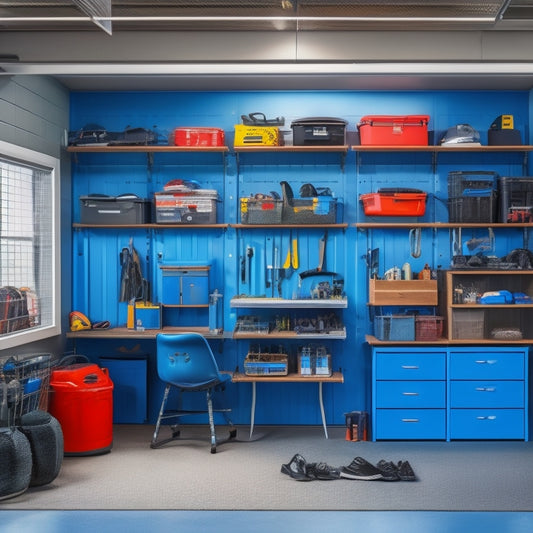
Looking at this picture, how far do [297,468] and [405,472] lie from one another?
74 cm

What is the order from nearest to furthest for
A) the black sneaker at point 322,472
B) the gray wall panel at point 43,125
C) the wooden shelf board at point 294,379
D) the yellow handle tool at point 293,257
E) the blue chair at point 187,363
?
the black sneaker at point 322,472, the gray wall panel at point 43,125, the blue chair at point 187,363, the wooden shelf board at point 294,379, the yellow handle tool at point 293,257

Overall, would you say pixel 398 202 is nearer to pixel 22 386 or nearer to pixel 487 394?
pixel 487 394

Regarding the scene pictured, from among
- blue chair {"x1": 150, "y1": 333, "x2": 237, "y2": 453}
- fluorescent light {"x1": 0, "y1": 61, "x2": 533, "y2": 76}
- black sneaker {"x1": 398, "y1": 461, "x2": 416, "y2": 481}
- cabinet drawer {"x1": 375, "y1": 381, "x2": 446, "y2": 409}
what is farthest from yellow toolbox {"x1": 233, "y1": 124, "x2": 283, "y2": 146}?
black sneaker {"x1": 398, "y1": 461, "x2": 416, "y2": 481}

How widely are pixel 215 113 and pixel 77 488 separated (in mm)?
3384

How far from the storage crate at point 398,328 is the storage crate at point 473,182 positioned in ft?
3.86

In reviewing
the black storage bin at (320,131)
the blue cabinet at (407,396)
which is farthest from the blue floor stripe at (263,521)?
the black storage bin at (320,131)

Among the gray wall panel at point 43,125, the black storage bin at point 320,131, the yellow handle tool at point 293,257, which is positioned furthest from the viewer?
the yellow handle tool at point 293,257

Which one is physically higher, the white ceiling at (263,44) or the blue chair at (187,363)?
the white ceiling at (263,44)

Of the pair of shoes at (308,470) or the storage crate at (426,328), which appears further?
the storage crate at (426,328)

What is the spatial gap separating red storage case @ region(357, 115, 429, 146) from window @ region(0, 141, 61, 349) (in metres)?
2.69

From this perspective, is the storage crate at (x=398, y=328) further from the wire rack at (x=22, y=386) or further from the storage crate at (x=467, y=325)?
the wire rack at (x=22, y=386)

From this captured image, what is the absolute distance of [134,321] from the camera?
233 inches

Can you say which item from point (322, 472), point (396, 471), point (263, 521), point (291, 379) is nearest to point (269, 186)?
point (291, 379)

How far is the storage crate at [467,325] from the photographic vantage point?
18.4 feet
